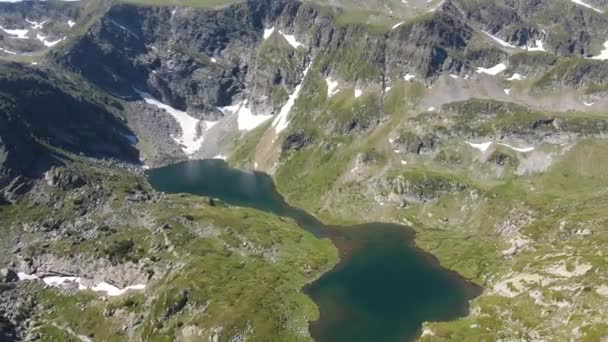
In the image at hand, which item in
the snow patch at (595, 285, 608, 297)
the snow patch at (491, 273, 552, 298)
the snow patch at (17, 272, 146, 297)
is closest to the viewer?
the snow patch at (595, 285, 608, 297)

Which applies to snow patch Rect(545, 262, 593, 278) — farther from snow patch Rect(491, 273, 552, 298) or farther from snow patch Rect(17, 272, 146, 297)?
snow patch Rect(17, 272, 146, 297)

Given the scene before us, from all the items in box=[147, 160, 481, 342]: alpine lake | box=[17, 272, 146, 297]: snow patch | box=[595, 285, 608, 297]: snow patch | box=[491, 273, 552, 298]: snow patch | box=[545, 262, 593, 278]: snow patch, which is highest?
box=[595, 285, 608, 297]: snow patch

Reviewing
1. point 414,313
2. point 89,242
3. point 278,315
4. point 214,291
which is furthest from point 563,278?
point 89,242

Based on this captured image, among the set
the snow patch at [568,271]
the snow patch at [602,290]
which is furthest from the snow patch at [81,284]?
the snow patch at [602,290]

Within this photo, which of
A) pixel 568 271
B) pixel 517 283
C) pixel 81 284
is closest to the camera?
pixel 568 271

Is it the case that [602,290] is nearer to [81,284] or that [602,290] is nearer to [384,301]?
[384,301]

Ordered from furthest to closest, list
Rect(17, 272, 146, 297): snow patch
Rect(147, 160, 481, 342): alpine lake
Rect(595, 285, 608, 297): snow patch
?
Rect(17, 272, 146, 297): snow patch, Rect(147, 160, 481, 342): alpine lake, Rect(595, 285, 608, 297): snow patch

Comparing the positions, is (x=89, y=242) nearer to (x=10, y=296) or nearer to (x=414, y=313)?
(x=10, y=296)

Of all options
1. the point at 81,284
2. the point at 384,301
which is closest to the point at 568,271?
the point at 384,301

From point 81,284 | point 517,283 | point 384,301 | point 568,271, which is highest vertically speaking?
point 568,271

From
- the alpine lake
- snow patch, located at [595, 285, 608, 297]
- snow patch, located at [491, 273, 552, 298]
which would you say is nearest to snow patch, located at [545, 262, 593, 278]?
snow patch, located at [491, 273, 552, 298]

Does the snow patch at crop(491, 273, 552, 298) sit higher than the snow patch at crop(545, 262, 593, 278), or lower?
lower

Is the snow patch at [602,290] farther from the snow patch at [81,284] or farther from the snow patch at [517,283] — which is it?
the snow patch at [81,284]
